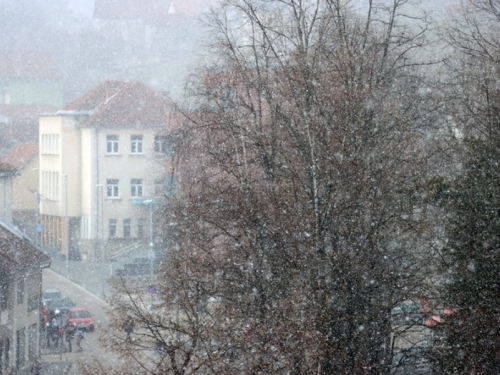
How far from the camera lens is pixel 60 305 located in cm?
2678

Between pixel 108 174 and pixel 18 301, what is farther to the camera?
pixel 108 174

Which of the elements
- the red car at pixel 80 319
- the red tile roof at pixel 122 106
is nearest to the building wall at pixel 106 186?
the red tile roof at pixel 122 106

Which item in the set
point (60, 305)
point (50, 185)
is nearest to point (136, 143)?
point (50, 185)

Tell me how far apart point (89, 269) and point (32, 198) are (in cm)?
1403

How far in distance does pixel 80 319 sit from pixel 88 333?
749mm

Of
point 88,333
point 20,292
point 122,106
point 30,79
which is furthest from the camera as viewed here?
point 30,79

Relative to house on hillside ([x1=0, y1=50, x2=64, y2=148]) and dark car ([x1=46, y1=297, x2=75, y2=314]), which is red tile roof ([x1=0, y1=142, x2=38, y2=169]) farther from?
dark car ([x1=46, y1=297, x2=75, y2=314])

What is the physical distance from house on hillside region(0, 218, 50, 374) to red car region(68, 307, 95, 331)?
177cm

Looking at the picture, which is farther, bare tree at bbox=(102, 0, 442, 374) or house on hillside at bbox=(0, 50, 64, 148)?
house on hillside at bbox=(0, 50, 64, 148)

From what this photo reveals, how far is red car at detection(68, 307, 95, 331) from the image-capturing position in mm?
23502

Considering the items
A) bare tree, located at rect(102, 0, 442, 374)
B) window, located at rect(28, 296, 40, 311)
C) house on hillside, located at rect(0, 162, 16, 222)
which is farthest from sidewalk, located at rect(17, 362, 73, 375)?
bare tree, located at rect(102, 0, 442, 374)

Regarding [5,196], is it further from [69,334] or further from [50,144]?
[50,144]

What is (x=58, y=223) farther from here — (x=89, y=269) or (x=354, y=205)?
(x=354, y=205)

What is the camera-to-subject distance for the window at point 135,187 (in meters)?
40.6
